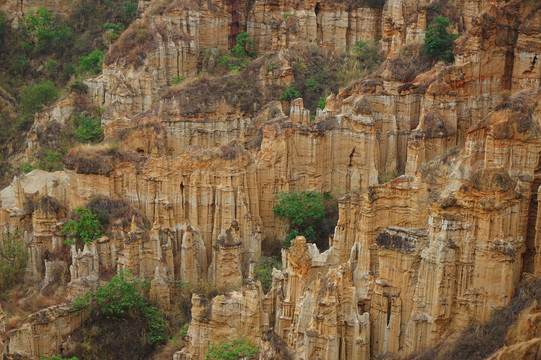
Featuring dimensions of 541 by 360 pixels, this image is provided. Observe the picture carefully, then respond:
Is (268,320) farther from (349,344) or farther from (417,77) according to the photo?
(417,77)

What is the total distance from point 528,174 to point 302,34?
103ft

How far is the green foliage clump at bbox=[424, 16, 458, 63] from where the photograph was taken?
148 feet

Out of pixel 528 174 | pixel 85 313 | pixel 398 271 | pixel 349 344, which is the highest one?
pixel 528 174

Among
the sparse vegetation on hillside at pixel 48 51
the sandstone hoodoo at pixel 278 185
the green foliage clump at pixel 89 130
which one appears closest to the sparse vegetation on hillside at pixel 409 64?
the sandstone hoodoo at pixel 278 185

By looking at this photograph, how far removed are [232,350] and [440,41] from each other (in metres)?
22.7

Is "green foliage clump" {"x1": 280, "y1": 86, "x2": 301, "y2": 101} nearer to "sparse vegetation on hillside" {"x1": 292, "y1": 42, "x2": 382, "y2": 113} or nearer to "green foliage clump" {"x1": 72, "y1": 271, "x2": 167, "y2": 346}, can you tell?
"sparse vegetation on hillside" {"x1": 292, "y1": 42, "x2": 382, "y2": 113}

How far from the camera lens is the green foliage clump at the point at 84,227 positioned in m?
37.2

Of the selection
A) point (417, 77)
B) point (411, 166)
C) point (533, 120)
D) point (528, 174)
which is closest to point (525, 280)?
point (528, 174)

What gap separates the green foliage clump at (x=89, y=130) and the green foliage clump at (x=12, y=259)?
1258 cm

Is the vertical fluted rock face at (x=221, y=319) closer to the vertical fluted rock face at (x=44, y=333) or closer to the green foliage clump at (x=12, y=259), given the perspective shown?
the vertical fluted rock face at (x=44, y=333)

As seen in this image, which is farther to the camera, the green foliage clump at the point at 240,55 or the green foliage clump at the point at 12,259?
the green foliage clump at the point at 240,55

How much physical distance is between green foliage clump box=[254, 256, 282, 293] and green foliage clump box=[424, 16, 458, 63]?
14.0 m

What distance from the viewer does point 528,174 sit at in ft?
84.6

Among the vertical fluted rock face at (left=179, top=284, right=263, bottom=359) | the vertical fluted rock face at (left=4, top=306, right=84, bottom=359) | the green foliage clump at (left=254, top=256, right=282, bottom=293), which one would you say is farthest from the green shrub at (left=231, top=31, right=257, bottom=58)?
the vertical fluted rock face at (left=179, top=284, right=263, bottom=359)
